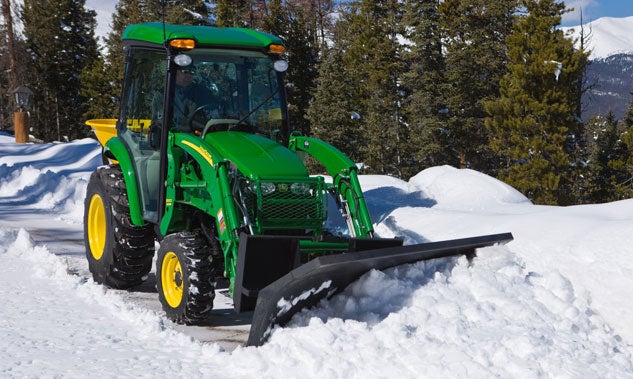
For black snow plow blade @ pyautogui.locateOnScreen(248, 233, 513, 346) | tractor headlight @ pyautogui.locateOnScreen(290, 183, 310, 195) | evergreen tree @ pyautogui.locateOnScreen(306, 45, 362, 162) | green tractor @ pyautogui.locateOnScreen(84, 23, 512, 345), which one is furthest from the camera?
evergreen tree @ pyautogui.locateOnScreen(306, 45, 362, 162)

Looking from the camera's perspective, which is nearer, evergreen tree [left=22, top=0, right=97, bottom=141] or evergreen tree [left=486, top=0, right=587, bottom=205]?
evergreen tree [left=486, top=0, right=587, bottom=205]

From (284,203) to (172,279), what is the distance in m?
1.13

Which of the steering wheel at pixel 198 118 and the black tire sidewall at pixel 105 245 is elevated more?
the steering wheel at pixel 198 118

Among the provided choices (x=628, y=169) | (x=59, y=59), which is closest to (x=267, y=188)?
(x=628, y=169)

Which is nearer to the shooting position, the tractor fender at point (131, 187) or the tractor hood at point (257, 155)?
the tractor hood at point (257, 155)

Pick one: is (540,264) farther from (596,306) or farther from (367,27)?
(367,27)

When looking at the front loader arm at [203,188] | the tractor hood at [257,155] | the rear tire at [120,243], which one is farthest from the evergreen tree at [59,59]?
the tractor hood at [257,155]

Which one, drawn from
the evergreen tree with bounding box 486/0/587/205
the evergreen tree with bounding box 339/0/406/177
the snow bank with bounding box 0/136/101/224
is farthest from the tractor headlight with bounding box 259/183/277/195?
the evergreen tree with bounding box 339/0/406/177

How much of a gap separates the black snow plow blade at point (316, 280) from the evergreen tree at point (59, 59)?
46161mm

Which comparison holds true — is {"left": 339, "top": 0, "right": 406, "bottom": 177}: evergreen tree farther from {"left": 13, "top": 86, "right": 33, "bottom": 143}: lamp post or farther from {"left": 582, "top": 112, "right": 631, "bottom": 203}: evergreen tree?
{"left": 13, "top": 86, "right": 33, "bottom": 143}: lamp post

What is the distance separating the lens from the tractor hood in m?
5.52

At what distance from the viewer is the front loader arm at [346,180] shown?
582 cm

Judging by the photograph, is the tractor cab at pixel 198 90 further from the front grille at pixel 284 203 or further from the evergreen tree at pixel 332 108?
the evergreen tree at pixel 332 108

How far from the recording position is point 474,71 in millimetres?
36719
